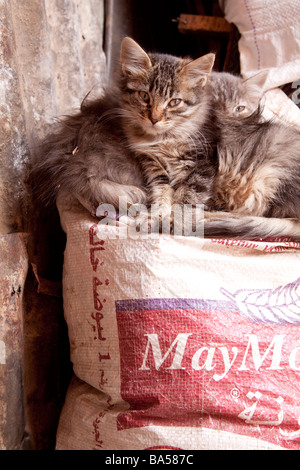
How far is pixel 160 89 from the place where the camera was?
141cm

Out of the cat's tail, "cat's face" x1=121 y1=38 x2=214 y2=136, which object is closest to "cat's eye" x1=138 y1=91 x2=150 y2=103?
"cat's face" x1=121 y1=38 x2=214 y2=136

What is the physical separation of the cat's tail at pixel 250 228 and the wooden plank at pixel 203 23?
1.30m

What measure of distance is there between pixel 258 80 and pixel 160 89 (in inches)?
22.8

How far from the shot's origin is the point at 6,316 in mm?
1317

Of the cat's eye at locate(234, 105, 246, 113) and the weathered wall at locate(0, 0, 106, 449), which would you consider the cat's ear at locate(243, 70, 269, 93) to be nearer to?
the cat's eye at locate(234, 105, 246, 113)

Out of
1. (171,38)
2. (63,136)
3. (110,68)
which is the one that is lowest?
(63,136)

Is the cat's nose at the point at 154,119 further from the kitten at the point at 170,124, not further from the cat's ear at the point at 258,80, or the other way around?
the cat's ear at the point at 258,80

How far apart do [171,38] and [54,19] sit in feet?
3.57

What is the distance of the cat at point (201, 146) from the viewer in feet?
4.45

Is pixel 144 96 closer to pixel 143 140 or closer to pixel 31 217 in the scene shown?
pixel 143 140

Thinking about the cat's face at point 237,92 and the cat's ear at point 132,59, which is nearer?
the cat's ear at point 132,59

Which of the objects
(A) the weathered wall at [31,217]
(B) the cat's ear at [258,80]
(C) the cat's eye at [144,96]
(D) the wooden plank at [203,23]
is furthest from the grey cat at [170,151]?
(D) the wooden plank at [203,23]
